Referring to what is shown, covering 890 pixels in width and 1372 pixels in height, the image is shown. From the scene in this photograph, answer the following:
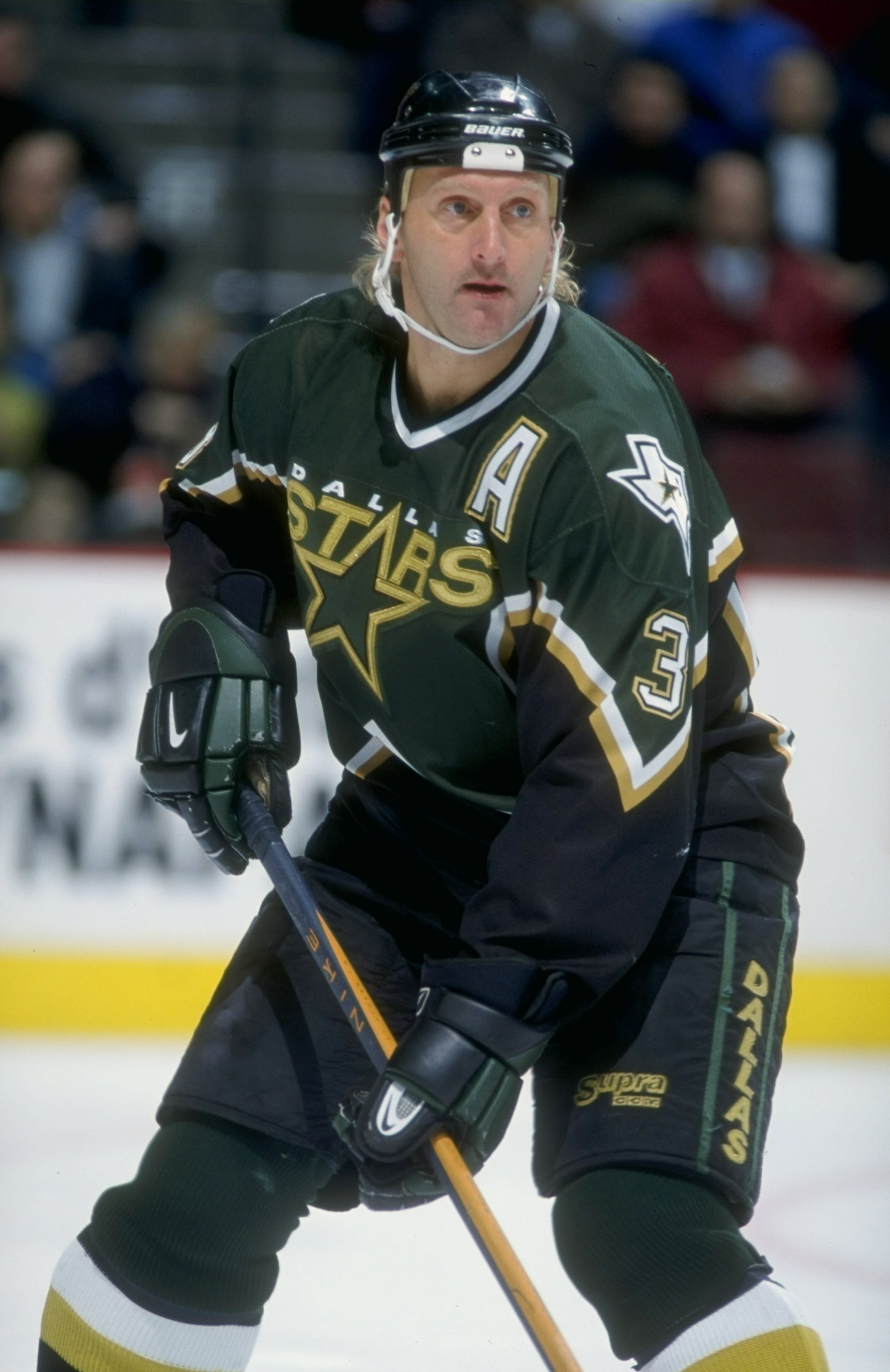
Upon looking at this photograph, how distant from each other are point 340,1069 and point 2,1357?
661 millimetres

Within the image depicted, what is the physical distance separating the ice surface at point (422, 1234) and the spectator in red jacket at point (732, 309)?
165 centimetres

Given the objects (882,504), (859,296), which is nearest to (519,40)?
(859,296)

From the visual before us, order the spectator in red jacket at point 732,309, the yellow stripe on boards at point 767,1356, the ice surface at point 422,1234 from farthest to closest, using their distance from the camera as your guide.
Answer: the spectator in red jacket at point 732,309, the ice surface at point 422,1234, the yellow stripe on boards at point 767,1356

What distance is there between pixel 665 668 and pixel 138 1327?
2.40 feet

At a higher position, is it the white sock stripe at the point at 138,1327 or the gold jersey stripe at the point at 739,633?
the gold jersey stripe at the point at 739,633

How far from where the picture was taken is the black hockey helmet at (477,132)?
5.27ft

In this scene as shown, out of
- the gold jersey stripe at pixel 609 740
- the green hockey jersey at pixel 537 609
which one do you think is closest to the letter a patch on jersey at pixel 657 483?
the green hockey jersey at pixel 537 609

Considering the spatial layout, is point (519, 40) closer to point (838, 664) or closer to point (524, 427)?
point (838, 664)

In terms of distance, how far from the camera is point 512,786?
1699 mm

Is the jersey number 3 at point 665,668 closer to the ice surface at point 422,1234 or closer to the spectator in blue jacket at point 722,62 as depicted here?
the ice surface at point 422,1234

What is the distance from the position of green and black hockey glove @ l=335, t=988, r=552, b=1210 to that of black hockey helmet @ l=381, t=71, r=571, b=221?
0.73m

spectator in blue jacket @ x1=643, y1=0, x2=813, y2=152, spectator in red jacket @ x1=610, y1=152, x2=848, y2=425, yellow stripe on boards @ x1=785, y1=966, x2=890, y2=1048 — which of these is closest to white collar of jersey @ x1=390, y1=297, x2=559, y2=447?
yellow stripe on boards @ x1=785, y1=966, x2=890, y2=1048

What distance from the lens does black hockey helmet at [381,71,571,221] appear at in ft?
5.27

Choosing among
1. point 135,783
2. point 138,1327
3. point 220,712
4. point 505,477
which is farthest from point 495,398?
point 135,783
